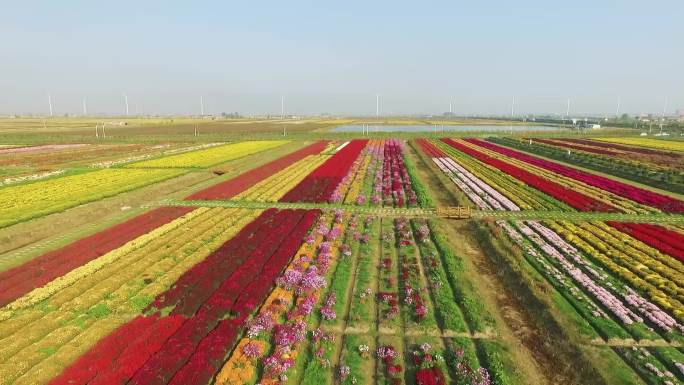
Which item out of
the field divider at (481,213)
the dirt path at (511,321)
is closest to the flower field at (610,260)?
the field divider at (481,213)

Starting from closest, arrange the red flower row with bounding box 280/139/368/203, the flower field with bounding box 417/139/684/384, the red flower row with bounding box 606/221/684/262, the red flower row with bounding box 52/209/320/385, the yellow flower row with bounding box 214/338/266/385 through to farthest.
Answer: the yellow flower row with bounding box 214/338/266/385 → the red flower row with bounding box 52/209/320/385 → the flower field with bounding box 417/139/684/384 → the red flower row with bounding box 606/221/684/262 → the red flower row with bounding box 280/139/368/203

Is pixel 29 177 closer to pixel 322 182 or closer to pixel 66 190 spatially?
pixel 66 190


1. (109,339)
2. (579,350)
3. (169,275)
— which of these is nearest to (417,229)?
A: (579,350)

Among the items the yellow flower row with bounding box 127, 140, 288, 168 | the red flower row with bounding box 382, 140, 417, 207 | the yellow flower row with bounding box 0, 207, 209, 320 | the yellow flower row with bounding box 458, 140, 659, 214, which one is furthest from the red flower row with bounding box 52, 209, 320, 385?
the yellow flower row with bounding box 127, 140, 288, 168

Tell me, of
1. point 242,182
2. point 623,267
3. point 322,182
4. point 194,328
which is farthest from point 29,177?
point 623,267

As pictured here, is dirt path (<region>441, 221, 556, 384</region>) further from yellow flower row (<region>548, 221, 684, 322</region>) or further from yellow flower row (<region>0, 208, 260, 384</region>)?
yellow flower row (<region>0, 208, 260, 384</region>)

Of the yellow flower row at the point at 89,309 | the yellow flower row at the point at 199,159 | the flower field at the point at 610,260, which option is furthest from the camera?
the yellow flower row at the point at 199,159

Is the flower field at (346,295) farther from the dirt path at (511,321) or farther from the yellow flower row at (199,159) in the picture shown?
the yellow flower row at (199,159)

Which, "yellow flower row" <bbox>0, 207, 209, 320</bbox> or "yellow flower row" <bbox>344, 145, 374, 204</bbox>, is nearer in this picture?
"yellow flower row" <bbox>0, 207, 209, 320</bbox>
